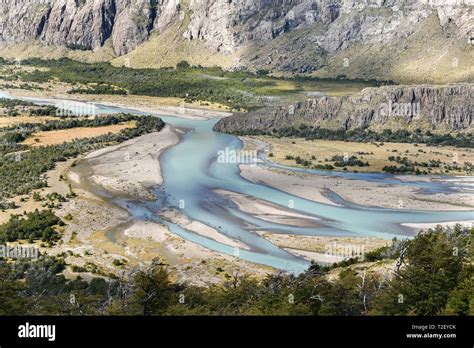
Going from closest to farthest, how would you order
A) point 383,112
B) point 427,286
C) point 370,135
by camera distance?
1. point 427,286
2. point 370,135
3. point 383,112

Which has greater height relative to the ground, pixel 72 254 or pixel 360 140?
pixel 360 140

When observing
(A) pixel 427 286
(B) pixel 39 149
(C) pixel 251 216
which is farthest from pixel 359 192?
(B) pixel 39 149

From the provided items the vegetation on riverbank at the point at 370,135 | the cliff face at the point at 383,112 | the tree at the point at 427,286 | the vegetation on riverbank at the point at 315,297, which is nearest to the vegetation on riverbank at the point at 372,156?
the vegetation on riverbank at the point at 370,135

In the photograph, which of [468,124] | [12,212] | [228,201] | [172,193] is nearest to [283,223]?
[228,201]

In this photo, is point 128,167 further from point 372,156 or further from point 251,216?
point 372,156

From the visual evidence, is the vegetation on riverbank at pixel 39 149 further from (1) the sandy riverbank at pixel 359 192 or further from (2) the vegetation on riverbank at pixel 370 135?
(1) the sandy riverbank at pixel 359 192

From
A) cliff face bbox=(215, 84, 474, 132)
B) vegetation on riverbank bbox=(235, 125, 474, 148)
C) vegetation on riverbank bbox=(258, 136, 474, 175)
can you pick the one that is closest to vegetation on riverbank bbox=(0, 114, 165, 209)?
cliff face bbox=(215, 84, 474, 132)
